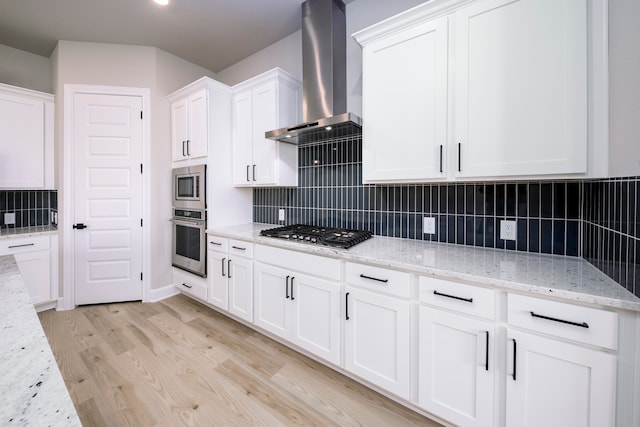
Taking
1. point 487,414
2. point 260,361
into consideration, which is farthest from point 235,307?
point 487,414

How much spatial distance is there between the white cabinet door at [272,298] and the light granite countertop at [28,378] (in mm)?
1421

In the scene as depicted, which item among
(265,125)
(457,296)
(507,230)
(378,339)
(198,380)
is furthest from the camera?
(265,125)

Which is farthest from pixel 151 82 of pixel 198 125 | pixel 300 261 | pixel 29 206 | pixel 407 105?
pixel 407 105

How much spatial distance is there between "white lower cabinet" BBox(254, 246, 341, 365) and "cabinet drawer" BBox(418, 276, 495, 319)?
561 millimetres

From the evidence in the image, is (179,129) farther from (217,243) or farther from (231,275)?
(231,275)

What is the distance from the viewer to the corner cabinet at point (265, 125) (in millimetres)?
2555

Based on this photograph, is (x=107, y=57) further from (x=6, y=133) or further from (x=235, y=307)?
(x=235, y=307)

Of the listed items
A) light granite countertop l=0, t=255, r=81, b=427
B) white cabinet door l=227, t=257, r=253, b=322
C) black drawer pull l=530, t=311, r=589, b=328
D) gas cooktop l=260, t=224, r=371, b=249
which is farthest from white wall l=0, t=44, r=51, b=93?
black drawer pull l=530, t=311, r=589, b=328

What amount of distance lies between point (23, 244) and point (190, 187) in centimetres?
168

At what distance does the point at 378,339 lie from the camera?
1590 mm

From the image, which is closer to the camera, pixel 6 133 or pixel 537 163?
pixel 537 163

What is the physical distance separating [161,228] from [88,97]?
5.29ft

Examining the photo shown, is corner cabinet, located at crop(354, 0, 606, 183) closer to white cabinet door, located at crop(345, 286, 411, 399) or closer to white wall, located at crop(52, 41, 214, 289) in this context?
white cabinet door, located at crop(345, 286, 411, 399)

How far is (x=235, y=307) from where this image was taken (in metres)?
2.46
